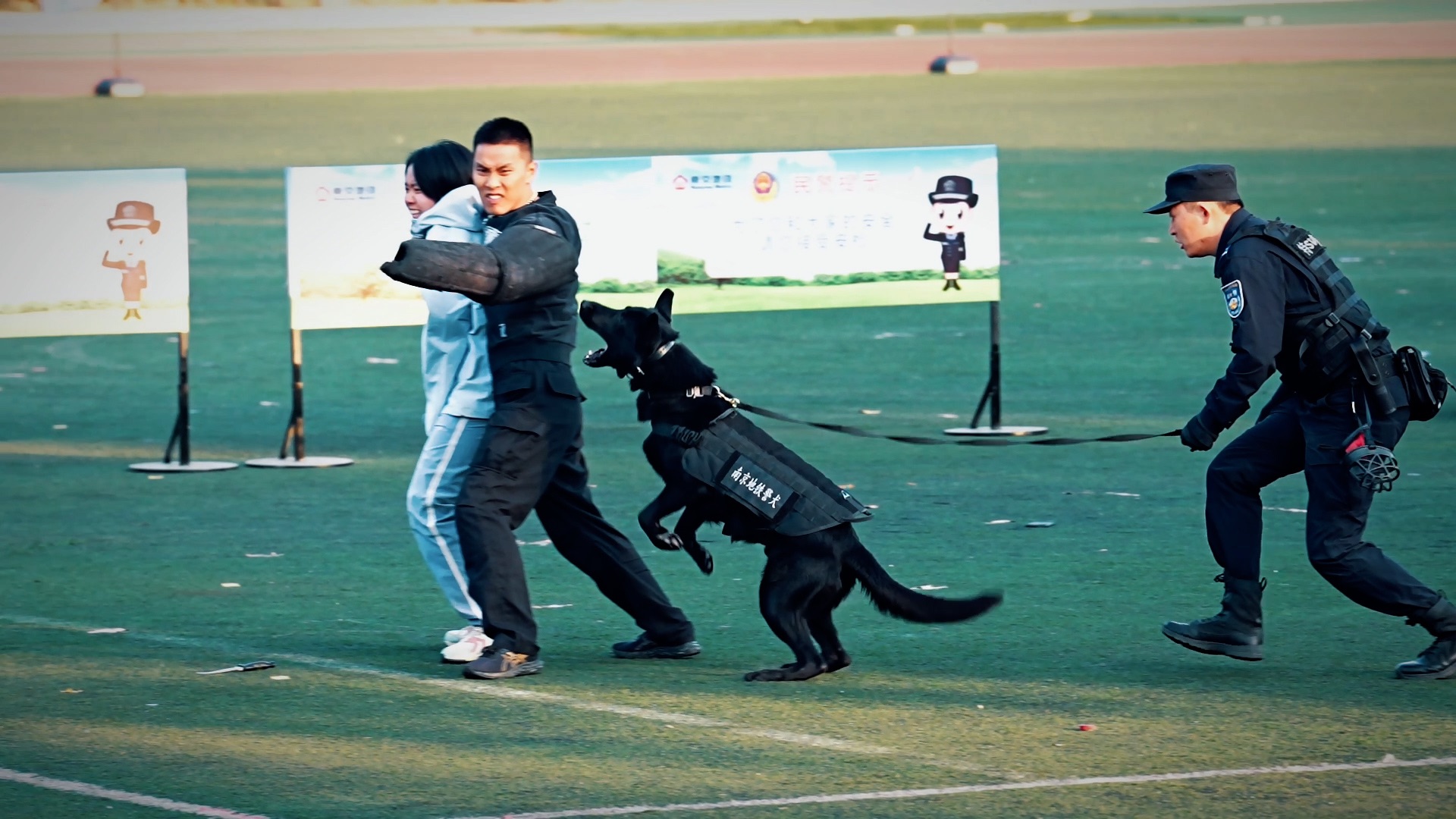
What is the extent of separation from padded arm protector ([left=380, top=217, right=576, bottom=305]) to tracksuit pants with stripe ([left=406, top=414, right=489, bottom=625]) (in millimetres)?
609

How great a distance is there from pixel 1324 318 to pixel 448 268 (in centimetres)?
262

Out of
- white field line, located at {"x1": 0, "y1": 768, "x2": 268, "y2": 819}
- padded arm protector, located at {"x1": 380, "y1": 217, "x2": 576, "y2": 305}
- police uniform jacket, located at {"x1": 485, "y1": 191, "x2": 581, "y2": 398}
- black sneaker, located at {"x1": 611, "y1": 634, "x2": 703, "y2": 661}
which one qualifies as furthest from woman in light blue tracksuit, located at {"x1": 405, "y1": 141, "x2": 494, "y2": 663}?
white field line, located at {"x1": 0, "y1": 768, "x2": 268, "y2": 819}

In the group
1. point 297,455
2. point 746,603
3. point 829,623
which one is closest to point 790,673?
point 829,623

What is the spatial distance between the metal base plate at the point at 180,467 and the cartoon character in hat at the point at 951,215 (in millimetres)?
4016

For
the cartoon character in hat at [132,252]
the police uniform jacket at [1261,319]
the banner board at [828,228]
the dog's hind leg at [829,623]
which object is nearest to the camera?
the police uniform jacket at [1261,319]

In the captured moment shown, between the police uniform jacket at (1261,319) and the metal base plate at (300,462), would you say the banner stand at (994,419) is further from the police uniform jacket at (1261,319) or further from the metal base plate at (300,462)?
the police uniform jacket at (1261,319)

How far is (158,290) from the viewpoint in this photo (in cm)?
1069

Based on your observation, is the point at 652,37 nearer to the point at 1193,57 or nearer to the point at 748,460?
the point at 1193,57

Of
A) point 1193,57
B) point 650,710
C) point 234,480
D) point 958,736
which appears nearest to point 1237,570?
point 958,736

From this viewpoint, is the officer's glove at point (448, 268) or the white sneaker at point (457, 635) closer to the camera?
the officer's glove at point (448, 268)

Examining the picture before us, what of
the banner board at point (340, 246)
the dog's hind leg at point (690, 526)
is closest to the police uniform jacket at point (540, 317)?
the dog's hind leg at point (690, 526)

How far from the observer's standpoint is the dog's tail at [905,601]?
6.41 meters

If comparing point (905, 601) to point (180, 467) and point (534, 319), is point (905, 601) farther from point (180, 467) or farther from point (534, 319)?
point (180, 467)

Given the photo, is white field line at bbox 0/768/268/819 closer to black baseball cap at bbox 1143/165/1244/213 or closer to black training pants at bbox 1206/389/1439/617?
black training pants at bbox 1206/389/1439/617
